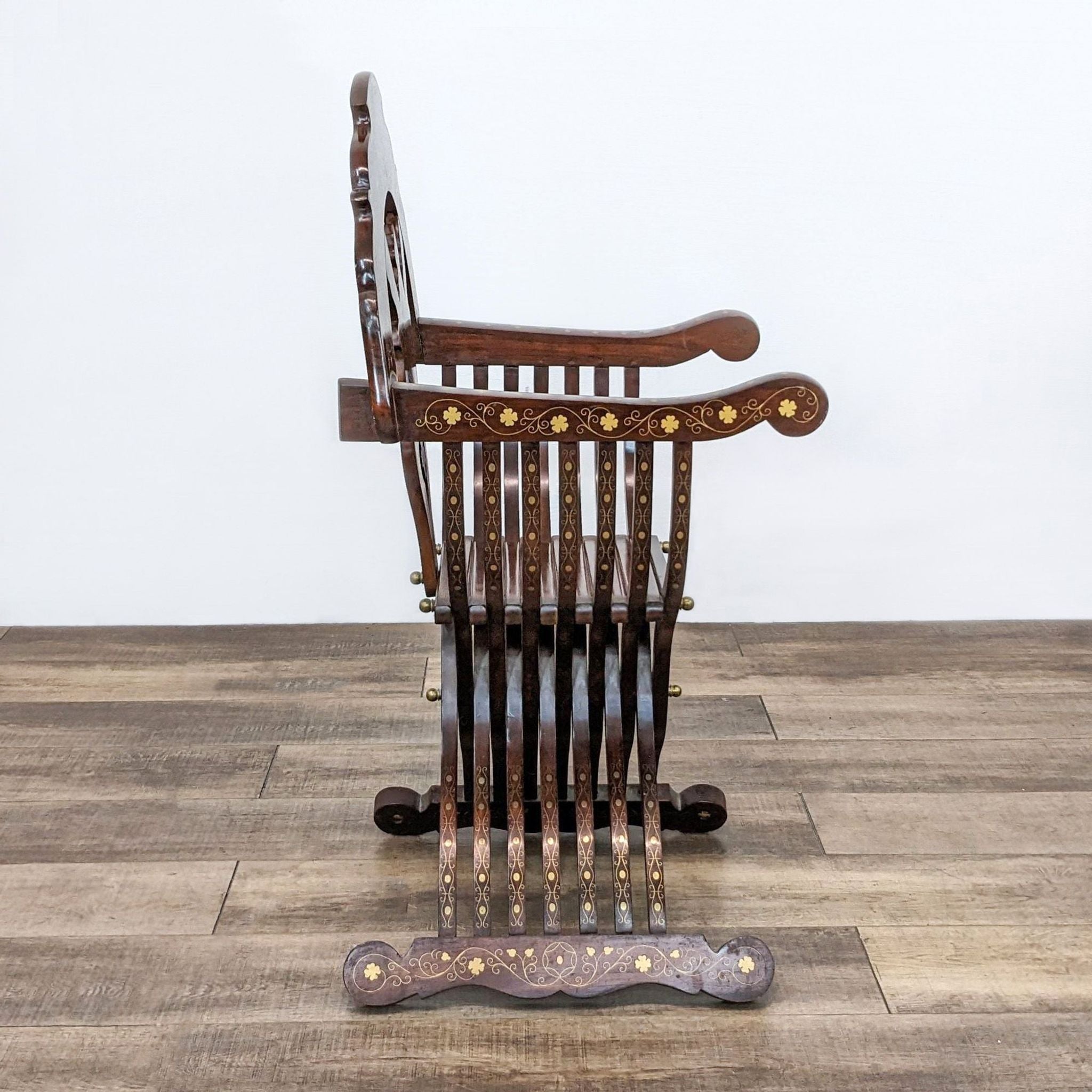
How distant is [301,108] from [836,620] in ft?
5.28

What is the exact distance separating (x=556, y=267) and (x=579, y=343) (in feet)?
2.58

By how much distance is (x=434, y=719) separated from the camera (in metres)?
2.41

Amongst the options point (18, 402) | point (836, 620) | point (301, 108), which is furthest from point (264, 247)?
point (836, 620)

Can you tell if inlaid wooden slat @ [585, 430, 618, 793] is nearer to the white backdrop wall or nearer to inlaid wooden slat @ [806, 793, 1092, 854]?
inlaid wooden slat @ [806, 793, 1092, 854]

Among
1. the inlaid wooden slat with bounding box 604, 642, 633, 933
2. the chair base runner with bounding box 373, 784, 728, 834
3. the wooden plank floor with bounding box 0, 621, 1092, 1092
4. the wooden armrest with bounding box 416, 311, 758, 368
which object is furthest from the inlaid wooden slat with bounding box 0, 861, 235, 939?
the wooden armrest with bounding box 416, 311, 758, 368

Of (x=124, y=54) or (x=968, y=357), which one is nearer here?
(x=124, y=54)

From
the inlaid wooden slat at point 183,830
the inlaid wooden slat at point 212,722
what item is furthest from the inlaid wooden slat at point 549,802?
the inlaid wooden slat at point 212,722

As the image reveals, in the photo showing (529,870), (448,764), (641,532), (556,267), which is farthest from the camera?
(556,267)

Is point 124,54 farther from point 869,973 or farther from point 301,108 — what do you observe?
point 869,973

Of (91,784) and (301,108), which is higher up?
(301,108)

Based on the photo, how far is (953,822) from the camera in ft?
6.69

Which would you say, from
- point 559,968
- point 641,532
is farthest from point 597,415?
point 559,968

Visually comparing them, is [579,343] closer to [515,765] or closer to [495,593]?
[495,593]

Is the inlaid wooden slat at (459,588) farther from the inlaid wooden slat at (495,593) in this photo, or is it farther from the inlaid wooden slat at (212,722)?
the inlaid wooden slat at (212,722)
